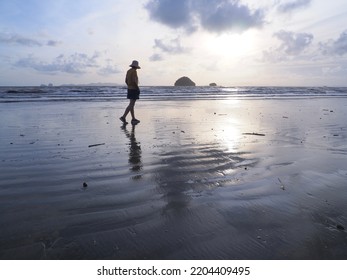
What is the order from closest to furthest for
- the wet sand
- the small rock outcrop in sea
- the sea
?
the wet sand
the sea
the small rock outcrop in sea

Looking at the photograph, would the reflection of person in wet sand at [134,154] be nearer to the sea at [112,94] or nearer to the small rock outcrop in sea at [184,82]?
the sea at [112,94]

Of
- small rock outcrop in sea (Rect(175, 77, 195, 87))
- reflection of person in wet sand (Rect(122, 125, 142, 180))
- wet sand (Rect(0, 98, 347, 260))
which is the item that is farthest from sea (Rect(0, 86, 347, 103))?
small rock outcrop in sea (Rect(175, 77, 195, 87))

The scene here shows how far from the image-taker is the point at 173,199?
12.7ft

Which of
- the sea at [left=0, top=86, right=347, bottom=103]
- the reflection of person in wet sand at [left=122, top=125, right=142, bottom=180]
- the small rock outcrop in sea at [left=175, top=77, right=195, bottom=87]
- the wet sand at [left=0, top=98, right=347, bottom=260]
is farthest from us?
the small rock outcrop in sea at [left=175, top=77, right=195, bottom=87]

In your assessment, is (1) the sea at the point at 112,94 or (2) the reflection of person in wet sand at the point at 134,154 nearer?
(2) the reflection of person in wet sand at the point at 134,154

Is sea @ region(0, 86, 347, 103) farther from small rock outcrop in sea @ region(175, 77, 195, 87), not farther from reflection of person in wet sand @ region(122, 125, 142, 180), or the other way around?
Answer: small rock outcrop in sea @ region(175, 77, 195, 87)

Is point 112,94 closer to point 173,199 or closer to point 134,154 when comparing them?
point 134,154

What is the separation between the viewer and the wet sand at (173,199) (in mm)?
2771

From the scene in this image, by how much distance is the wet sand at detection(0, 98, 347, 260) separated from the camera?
2771mm

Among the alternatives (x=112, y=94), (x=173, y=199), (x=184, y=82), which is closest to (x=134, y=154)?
(x=173, y=199)

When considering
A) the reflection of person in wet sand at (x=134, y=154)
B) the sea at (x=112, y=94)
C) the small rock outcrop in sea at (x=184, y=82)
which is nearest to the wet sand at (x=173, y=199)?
the reflection of person in wet sand at (x=134, y=154)
